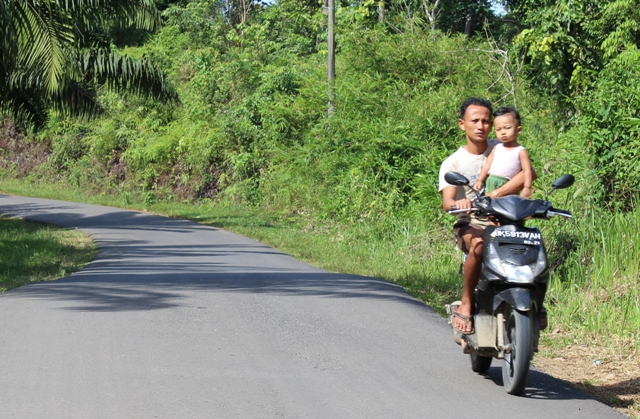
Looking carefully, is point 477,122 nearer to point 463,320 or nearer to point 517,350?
point 463,320

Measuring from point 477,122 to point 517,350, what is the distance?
5.58 feet

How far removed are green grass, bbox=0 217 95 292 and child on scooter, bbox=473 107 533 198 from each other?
6829mm

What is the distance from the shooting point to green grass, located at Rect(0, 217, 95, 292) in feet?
42.6

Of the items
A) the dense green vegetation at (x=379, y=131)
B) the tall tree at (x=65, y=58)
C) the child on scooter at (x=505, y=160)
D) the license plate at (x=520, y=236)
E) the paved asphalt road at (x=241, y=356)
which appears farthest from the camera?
the tall tree at (x=65, y=58)

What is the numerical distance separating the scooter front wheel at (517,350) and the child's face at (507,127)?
1.24 meters

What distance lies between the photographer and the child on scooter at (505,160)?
20.0ft

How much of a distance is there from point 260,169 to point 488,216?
985 inches

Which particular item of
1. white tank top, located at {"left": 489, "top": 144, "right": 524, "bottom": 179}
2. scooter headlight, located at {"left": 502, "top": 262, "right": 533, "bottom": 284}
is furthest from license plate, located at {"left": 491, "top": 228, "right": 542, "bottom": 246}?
white tank top, located at {"left": 489, "top": 144, "right": 524, "bottom": 179}

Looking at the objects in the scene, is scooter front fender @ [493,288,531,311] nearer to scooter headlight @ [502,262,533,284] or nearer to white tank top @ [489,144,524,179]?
scooter headlight @ [502,262,533,284]

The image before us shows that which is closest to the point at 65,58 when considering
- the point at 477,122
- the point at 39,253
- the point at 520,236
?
the point at 39,253

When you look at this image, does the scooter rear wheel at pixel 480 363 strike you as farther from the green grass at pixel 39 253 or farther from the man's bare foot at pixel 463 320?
the green grass at pixel 39 253

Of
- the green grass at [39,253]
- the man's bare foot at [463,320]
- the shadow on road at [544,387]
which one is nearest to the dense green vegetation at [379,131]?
the shadow on road at [544,387]

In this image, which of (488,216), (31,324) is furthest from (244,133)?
(488,216)

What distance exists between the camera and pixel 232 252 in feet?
55.2
